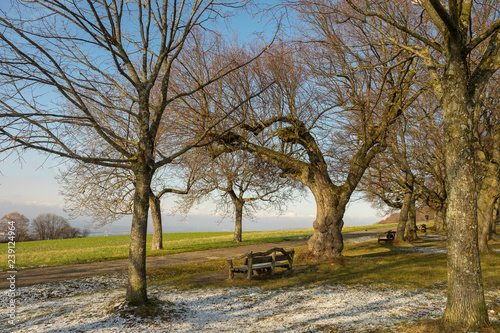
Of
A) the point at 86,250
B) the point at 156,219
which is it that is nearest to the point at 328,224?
the point at 156,219

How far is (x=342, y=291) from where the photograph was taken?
32.8ft

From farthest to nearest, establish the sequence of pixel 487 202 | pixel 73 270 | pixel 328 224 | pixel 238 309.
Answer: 1. pixel 487 202
2. pixel 328 224
3. pixel 73 270
4. pixel 238 309

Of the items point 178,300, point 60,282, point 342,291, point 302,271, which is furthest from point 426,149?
point 60,282

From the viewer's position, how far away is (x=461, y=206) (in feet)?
20.8

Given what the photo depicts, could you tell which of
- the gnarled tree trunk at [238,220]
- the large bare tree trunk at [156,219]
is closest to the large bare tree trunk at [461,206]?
the large bare tree trunk at [156,219]

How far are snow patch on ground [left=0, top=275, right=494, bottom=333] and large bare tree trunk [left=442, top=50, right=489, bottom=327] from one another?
1227 millimetres

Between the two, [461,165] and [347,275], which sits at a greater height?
[461,165]

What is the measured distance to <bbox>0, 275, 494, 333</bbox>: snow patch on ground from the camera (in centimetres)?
716

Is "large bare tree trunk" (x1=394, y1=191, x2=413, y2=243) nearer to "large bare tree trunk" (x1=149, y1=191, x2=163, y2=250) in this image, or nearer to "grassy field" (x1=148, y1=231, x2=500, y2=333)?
"grassy field" (x1=148, y1=231, x2=500, y2=333)

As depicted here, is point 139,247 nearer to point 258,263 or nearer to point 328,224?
point 258,263

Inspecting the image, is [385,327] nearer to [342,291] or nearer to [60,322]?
[342,291]

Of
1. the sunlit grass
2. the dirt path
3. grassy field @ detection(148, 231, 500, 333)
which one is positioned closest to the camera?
grassy field @ detection(148, 231, 500, 333)

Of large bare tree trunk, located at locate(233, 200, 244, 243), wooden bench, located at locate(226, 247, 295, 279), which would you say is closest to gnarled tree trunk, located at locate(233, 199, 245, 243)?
large bare tree trunk, located at locate(233, 200, 244, 243)

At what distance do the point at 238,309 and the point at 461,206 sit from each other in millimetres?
5462
